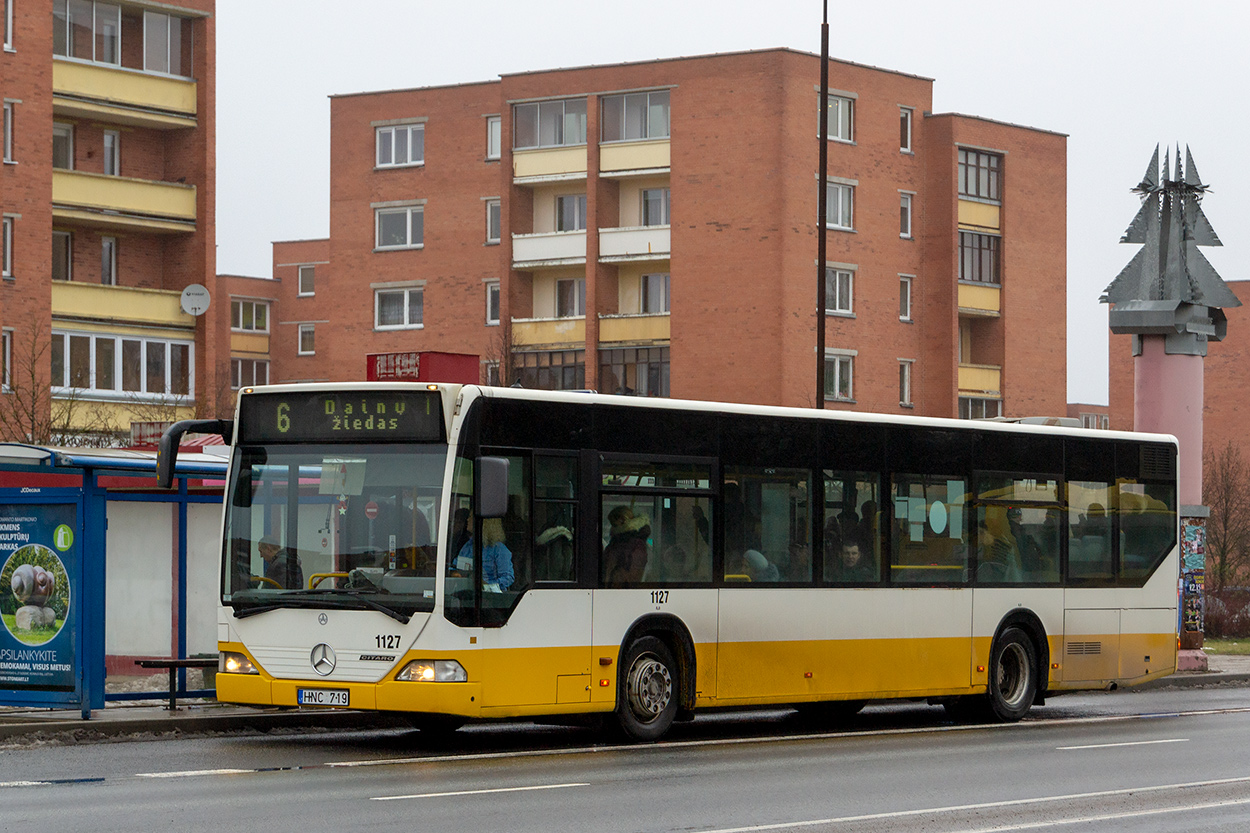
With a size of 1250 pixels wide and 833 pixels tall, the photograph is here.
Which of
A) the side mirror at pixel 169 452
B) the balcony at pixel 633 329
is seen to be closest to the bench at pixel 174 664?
the side mirror at pixel 169 452

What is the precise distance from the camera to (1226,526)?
55.0 meters

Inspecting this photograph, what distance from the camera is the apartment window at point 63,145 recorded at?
5106 cm

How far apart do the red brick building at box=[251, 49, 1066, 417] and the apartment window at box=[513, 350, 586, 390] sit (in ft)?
0.25

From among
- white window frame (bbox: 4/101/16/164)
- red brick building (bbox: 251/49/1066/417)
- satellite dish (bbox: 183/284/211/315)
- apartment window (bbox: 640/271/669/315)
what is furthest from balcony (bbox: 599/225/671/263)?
white window frame (bbox: 4/101/16/164)

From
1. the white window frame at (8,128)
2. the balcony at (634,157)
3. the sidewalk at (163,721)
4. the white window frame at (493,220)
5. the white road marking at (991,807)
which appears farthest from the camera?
the white window frame at (493,220)

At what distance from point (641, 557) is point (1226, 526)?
139 feet

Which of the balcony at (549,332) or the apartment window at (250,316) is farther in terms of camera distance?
the apartment window at (250,316)

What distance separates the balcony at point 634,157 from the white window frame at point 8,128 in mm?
21050

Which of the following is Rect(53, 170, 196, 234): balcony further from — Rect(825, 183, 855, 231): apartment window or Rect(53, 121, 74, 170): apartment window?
Rect(825, 183, 855, 231): apartment window

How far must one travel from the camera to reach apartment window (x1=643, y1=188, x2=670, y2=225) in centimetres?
6384

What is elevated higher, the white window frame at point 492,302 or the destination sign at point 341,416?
the white window frame at point 492,302

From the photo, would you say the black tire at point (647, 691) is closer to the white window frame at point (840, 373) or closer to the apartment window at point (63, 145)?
the apartment window at point (63, 145)

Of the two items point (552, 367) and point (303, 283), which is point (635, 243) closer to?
point (552, 367)

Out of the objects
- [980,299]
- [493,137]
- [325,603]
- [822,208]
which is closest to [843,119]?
[980,299]
